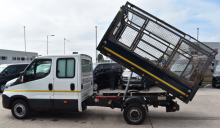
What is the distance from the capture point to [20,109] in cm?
616

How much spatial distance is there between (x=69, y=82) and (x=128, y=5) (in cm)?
311

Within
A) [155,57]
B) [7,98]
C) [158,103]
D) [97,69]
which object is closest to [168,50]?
[155,57]

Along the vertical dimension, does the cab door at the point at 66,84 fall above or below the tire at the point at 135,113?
above

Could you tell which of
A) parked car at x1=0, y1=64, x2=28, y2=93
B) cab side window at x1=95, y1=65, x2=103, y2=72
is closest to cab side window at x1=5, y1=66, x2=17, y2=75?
parked car at x1=0, y1=64, x2=28, y2=93

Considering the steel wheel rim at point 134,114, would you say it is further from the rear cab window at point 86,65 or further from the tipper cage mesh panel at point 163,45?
the rear cab window at point 86,65

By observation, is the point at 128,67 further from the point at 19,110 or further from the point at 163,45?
the point at 19,110

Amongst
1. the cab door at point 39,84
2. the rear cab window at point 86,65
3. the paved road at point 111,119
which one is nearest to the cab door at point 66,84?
the cab door at point 39,84

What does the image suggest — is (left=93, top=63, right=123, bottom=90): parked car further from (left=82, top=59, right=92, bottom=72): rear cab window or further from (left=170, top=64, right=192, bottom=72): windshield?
(left=170, top=64, right=192, bottom=72): windshield

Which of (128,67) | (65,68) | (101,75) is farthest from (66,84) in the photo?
(101,75)

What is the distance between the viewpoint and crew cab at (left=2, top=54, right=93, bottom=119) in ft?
18.8

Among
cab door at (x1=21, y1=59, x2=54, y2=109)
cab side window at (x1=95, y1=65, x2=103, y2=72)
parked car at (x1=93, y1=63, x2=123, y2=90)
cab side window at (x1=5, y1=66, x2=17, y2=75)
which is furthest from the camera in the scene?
cab side window at (x1=95, y1=65, x2=103, y2=72)

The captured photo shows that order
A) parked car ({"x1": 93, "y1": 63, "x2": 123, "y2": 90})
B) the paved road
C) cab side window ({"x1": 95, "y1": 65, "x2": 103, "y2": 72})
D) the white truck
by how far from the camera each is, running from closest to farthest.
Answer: the white truck < the paved road < parked car ({"x1": 93, "y1": 63, "x2": 123, "y2": 90}) < cab side window ({"x1": 95, "y1": 65, "x2": 103, "y2": 72})

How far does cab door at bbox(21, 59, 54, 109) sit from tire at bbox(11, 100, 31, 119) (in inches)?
10.7

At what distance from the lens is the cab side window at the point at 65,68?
5.79 meters
